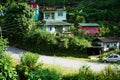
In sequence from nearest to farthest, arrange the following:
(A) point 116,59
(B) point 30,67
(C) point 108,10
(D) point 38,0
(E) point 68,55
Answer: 1. (B) point 30,67
2. (A) point 116,59
3. (E) point 68,55
4. (C) point 108,10
5. (D) point 38,0

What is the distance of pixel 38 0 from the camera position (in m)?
50.9

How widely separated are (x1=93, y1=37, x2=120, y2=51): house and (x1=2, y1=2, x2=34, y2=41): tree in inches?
303

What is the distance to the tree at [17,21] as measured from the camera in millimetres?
35781

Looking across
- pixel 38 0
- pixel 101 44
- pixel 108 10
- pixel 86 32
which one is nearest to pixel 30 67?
pixel 101 44

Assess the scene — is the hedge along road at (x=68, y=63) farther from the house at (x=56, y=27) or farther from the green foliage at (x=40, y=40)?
the house at (x=56, y=27)

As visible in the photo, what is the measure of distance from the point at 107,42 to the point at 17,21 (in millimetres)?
10029

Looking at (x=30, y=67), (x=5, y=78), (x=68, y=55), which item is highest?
(x=5, y=78)

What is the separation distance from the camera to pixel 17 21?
35750 millimetres

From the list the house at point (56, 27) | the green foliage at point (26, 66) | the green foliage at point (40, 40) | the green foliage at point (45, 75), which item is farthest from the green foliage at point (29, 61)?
the house at point (56, 27)

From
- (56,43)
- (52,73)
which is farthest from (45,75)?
(56,43)

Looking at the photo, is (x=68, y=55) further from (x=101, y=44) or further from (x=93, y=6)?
(x=93, y=6)

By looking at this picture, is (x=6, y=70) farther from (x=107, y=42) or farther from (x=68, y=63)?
(x=107, y=42)

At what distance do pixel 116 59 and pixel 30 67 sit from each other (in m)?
11.2

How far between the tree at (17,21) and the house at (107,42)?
303 inches
